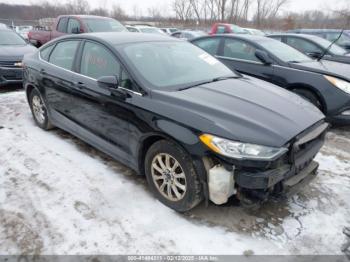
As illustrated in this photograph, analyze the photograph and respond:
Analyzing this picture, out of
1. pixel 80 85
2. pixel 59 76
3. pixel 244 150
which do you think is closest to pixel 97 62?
pixel 80 85

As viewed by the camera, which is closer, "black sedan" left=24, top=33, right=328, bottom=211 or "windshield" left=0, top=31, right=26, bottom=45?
"black sedan" left=24, top=33, right=328, bottom=211

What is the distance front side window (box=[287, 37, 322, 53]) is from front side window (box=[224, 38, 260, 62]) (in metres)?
2.23

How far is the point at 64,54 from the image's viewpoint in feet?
13.6

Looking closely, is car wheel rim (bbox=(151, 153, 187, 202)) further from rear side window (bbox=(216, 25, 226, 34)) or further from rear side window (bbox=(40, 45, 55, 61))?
rear side window (bbox=(216, 25, 226, 34))

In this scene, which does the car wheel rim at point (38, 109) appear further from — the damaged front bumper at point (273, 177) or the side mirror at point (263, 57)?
the side mirror at point (263, 57)

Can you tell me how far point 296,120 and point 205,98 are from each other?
33.6 inches

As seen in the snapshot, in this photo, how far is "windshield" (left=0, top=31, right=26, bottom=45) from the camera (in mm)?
7963

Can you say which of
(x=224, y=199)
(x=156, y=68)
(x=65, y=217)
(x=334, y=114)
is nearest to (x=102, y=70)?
(x=156, y=68)

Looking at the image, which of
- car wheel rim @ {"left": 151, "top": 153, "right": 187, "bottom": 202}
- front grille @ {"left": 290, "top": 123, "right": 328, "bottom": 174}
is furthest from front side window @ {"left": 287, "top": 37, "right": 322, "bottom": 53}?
car wheel rim @ {"left": 151, "top": 153, "right": 187, "bottom": 202}

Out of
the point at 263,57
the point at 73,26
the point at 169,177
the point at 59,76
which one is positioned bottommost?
the point at 169,177

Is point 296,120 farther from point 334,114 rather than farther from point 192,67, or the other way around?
point 334,114

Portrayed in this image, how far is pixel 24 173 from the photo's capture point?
11.6 feet

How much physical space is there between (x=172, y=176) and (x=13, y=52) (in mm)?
6258

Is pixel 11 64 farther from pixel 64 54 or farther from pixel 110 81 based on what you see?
pixel 110 81
